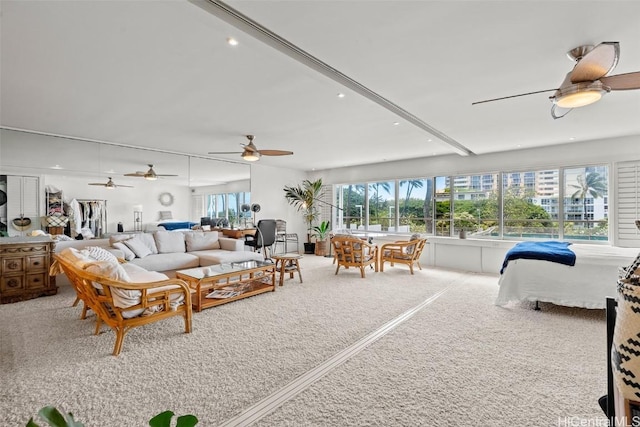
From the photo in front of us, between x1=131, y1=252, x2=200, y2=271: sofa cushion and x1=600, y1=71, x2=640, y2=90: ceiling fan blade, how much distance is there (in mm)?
5423

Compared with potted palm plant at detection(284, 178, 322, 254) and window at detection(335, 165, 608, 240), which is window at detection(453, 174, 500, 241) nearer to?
window at detection(335, 165, 608, 240)

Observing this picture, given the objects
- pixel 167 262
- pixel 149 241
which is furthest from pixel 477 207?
pixel 149 241

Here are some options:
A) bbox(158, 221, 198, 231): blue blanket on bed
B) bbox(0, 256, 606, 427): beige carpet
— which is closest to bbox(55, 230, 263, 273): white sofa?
bbox(158, 221, 198, 231): blue blanket on bed

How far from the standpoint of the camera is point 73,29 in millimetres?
2074

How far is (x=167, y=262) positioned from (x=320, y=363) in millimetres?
3328

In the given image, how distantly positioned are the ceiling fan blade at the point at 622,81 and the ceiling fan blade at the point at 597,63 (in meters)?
0.09

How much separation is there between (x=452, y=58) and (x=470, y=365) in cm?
253

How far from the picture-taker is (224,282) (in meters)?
4.63

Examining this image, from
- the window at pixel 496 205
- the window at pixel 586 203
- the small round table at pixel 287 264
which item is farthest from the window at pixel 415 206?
the small round table at pixel 287 264

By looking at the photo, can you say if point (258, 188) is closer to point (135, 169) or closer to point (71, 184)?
point (135, 169)

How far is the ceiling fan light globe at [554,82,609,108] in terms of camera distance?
7.16ft

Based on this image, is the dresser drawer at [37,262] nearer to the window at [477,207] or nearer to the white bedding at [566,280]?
the white bedding at [566,280]

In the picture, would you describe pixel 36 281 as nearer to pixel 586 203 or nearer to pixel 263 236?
pixel 263 236

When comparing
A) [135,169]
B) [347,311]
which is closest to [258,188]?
[135,169]
